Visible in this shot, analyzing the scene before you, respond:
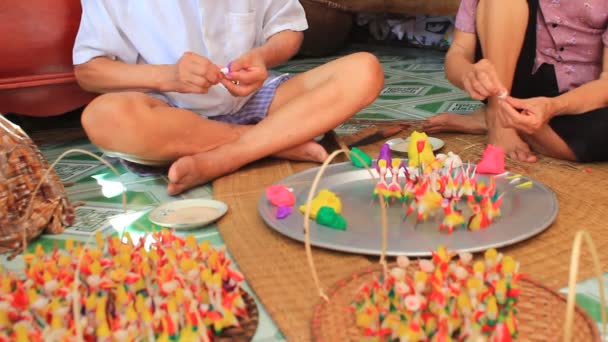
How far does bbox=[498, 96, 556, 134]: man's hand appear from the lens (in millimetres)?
1230

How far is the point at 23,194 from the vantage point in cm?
114

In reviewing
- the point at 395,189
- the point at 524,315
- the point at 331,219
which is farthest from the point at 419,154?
the point at 524,315

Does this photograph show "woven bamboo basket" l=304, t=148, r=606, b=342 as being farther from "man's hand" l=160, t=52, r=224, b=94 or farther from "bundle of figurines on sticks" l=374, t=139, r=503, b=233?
"man's hand" l=160, t=52, r=224, b=94

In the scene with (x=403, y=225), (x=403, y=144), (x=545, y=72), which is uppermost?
(x=545, y=72)

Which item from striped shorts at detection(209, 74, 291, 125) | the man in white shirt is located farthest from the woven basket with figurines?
striped shorts at detection(209, 74, 291, 125)

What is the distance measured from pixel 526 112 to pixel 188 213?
2.36 ft

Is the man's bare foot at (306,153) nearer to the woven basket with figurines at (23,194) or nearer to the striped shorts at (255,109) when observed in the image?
the striped shorts at (255,109)

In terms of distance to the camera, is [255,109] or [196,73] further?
[255,109]

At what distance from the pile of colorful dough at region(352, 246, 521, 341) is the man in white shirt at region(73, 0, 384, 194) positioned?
682mm

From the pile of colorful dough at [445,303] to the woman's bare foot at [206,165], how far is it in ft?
2.14

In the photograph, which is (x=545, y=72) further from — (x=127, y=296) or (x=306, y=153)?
(x=127, y=296)

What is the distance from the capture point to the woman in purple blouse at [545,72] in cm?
130

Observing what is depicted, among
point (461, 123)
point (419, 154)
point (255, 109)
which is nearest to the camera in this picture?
point (419, 154)

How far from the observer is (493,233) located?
38.2 inches
